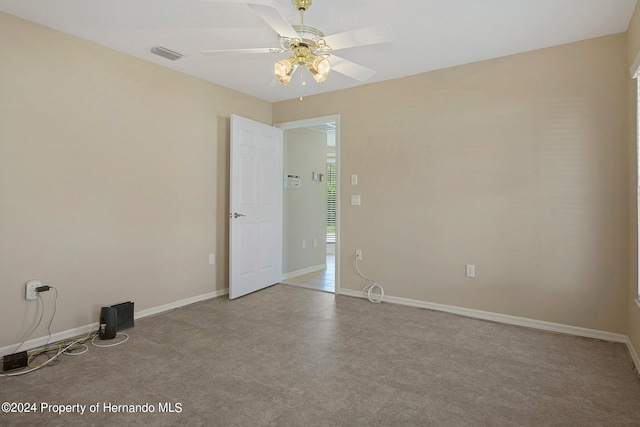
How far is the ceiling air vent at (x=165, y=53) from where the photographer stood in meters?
3.12

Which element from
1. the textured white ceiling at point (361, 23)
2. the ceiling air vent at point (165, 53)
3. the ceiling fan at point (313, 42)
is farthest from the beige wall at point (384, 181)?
the ceiling fan at point (313, 42)

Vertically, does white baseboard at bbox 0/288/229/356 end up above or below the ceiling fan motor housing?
below

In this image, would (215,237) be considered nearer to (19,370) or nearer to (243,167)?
(243,167)

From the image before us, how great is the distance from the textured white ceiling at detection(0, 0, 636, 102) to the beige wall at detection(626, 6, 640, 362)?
202mm

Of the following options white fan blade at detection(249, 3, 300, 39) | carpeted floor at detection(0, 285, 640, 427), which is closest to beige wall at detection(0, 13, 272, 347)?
carpeted floor at detection(0, 285, 640, 427)

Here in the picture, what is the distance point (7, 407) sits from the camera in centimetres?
189

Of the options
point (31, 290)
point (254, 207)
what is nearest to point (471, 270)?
point (254, 207)

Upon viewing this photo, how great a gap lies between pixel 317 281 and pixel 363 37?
3.68 metres

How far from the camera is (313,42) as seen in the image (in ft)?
7.17

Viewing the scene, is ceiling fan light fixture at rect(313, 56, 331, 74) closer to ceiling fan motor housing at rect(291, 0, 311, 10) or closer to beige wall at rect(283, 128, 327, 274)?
ceiling fan motor housing at rect(291, 0, 311, 10)

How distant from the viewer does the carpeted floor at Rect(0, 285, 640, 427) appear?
1840 mm

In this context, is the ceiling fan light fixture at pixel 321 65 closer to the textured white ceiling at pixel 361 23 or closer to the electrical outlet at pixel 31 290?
the textured white ceiling at pixel 361 23

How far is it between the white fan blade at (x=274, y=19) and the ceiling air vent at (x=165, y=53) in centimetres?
171

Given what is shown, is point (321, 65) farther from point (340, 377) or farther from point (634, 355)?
point (634, 355)
